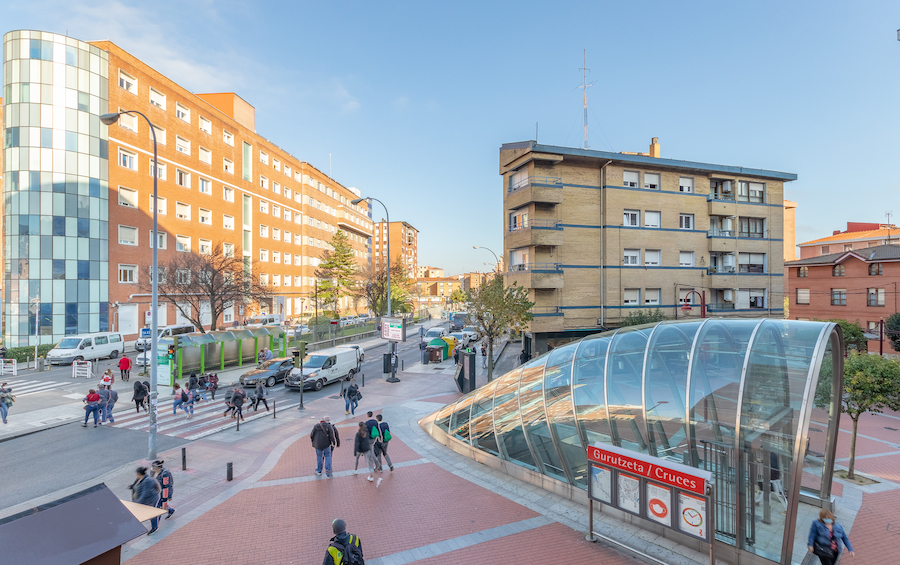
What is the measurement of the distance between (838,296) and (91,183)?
6964 cm

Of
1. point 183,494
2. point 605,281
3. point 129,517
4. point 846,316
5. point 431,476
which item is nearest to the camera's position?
point 129,517

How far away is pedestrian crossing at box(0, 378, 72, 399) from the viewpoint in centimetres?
2094

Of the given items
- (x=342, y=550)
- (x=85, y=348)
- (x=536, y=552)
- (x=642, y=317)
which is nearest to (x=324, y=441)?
(x=342, y=550)

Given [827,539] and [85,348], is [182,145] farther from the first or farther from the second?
[827,539]

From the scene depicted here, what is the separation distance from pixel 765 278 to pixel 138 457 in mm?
43429

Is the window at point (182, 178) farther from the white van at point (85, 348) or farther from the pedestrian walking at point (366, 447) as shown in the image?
the pedestrian walking at point (366, 447)

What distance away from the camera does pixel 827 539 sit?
6.62 m

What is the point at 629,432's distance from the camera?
356 inches

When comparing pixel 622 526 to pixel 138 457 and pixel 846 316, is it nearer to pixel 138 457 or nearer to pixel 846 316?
pixel 138 457

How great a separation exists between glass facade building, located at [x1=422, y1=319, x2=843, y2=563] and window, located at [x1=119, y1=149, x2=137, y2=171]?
43390mm

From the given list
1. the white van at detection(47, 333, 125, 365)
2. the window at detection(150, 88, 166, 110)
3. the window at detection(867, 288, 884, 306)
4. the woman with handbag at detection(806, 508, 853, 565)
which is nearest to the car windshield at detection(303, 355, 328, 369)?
the white van at detection(47, 333, 125, 365)

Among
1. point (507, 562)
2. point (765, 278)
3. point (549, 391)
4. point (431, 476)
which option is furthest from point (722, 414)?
point (765, 278)

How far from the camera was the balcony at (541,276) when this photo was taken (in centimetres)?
3022

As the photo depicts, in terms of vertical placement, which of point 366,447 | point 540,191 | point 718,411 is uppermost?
point 540,191
